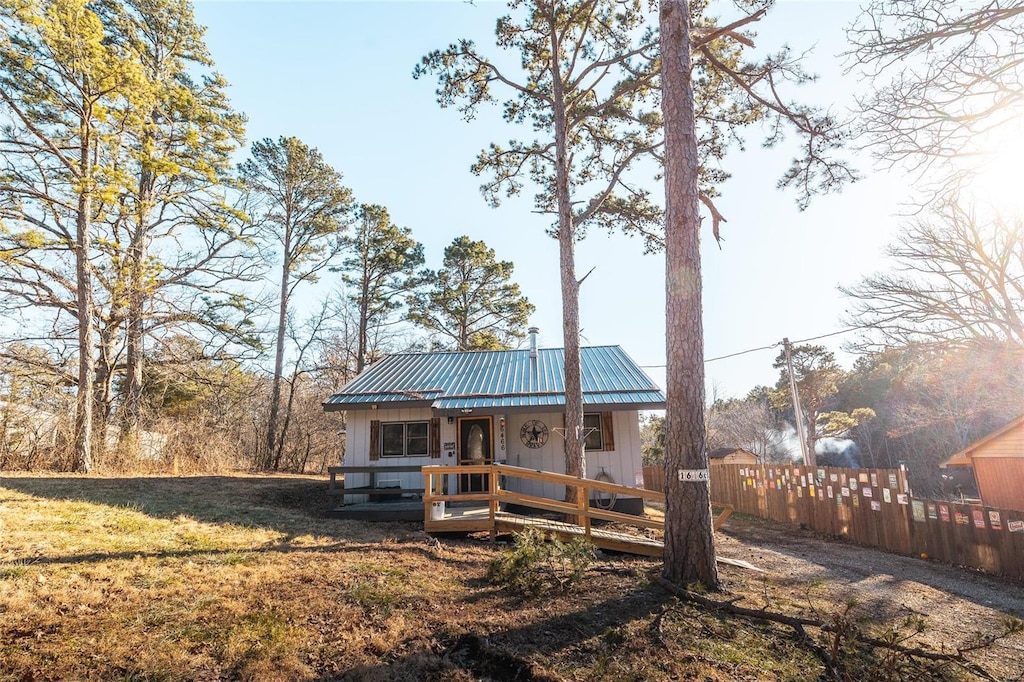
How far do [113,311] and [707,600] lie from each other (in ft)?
49.0

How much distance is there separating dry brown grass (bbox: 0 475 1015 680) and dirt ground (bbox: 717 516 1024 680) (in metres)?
1.22

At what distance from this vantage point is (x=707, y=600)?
4109 millimetres

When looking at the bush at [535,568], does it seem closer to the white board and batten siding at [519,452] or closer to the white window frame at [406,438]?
the white board and batten siding at [519,452]

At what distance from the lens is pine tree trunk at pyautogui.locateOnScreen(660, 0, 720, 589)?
473cm

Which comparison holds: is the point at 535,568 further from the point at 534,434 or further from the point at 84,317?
the point at 84,317

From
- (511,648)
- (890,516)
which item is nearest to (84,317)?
(511,648)

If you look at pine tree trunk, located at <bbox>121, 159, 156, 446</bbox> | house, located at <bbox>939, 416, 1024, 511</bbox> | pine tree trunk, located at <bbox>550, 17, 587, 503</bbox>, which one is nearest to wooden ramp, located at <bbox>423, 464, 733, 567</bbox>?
pine tree trunk, located at <bbox>550, 17, 587, 503</bbox>

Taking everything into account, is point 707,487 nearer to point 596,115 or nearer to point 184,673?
point 184,673

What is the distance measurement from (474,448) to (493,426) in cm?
68

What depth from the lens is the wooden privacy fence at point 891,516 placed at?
7246 millimetres

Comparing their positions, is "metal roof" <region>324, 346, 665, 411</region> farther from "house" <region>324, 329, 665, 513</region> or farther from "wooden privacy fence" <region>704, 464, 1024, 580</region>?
"wooden privacy fence" <region>704, 464, 1024, 580</region>

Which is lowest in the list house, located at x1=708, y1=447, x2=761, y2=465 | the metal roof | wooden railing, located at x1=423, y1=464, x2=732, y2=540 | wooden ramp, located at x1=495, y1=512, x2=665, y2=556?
house, located at x1=708, y1=447, x2=761, y2=465

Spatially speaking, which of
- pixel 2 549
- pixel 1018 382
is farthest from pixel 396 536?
pixel 1018 382

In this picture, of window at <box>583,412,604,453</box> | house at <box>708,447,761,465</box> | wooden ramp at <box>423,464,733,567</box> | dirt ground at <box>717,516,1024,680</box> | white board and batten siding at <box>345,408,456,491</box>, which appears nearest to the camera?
dirt ground at <box>717,516,1024,680</box>
